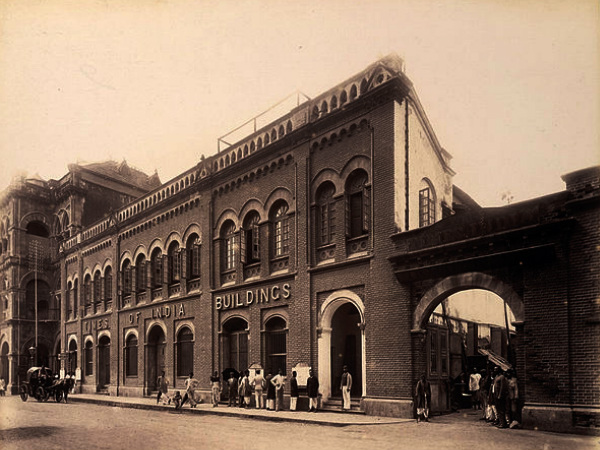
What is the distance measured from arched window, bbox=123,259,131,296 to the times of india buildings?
0.13 metres

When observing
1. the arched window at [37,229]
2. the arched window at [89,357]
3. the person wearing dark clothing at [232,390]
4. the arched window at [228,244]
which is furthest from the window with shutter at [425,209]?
the arched window at [37,229]

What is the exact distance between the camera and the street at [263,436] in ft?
36.8

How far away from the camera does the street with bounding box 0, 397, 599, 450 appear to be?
11219 mm

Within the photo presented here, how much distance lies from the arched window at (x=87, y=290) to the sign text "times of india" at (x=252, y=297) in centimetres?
1474

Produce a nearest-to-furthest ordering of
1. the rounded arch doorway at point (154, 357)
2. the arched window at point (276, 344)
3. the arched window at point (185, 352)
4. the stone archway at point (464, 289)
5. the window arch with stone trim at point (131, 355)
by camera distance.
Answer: the stone archway at point (464, 289) < the arched window at point (276, 344) < the arched window at point (185, 352) < the rounded arch doorway at point (154, 357) < the window arch with stone trim at point (131, 355)

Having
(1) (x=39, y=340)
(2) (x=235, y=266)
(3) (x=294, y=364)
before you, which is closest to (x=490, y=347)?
(3) (x=294, y=364)

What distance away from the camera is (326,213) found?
19172 mm

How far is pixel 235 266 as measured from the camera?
23.1 meters

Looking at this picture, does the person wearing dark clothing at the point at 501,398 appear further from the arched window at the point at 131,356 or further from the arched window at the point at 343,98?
the arched window at the point at 131,356

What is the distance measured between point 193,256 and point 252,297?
5.40m

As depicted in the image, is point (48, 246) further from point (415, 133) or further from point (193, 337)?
point (415, 133)

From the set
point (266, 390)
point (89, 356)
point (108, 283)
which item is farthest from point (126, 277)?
point (266, 390)

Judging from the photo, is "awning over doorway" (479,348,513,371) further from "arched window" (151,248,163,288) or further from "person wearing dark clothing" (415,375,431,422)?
"arched window" (151,248,163,288)

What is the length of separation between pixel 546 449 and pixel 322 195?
→ 1106 centimetres
